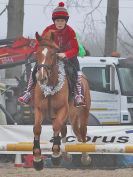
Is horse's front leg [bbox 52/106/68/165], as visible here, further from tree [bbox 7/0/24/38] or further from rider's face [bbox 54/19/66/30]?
tree [bbox 7/0/24/38]

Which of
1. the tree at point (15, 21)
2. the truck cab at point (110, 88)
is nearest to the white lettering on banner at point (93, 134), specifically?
the truck cab at point (110, 88)

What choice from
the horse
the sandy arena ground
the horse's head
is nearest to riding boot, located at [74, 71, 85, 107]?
the horse

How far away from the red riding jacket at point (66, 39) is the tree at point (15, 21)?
12.8 meters

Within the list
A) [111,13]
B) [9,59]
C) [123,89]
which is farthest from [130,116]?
[111,13]

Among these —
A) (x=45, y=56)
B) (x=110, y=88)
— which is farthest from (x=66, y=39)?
(x=110, y=88)

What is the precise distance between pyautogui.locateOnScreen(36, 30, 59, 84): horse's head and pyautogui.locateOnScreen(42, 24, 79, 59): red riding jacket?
16.3 inches

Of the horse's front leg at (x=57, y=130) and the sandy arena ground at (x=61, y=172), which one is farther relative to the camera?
the sandy arena ground at (x=61, y=172)

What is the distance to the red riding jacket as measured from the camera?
9.56 metres

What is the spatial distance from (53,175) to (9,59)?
572cm

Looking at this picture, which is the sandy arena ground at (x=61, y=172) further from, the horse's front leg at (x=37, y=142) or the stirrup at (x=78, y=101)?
the horse's front leg at (x=37, y=142)

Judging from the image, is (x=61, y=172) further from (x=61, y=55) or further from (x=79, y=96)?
(x=61, y=55)

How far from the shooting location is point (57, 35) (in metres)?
9.59

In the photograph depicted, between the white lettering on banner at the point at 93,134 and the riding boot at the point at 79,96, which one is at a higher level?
the riding boot at the point at 79,96

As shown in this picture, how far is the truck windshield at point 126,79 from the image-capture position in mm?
16266
